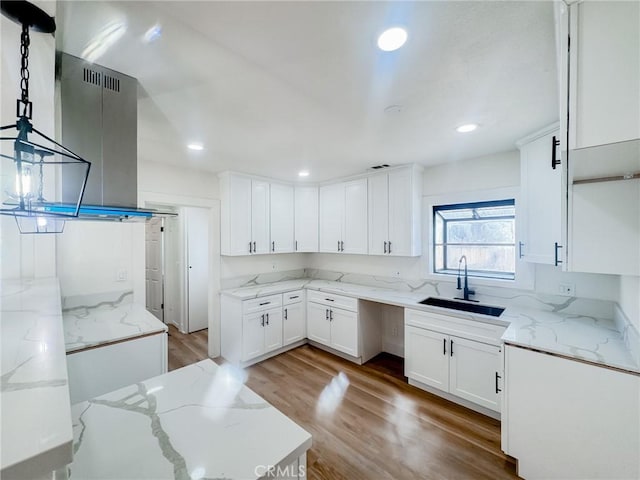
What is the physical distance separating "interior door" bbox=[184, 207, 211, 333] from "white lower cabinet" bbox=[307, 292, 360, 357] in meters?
1.97

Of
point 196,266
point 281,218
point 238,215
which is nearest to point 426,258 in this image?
point 281,218

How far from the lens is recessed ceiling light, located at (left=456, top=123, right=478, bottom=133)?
2135 mm

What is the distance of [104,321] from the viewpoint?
2104 mm

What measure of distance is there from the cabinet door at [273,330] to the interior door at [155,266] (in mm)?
2627

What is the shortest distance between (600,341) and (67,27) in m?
3.42

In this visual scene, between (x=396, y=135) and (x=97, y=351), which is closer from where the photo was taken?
(x=97, y=351)

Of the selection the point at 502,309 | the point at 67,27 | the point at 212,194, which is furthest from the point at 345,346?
the point at 67,27

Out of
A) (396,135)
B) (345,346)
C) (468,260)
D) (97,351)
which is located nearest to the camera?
(97,351)

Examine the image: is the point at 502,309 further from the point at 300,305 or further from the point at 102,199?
the point at 102,199

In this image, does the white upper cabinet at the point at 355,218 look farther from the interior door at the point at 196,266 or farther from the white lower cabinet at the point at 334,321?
the interior door at the point at 196,266

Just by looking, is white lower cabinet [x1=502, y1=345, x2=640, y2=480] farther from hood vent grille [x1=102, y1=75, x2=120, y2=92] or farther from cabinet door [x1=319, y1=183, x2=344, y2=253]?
hood vent grille [x1=102, y1=75, x2=120, y2=92]

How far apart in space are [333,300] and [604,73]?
10.4ft

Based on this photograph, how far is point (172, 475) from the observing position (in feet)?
2.43

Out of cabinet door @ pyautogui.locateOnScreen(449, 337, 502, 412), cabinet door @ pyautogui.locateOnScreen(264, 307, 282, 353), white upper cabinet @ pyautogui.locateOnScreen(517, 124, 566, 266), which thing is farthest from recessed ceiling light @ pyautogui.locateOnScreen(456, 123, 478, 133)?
cabinet door @ pyautogui.locateOnScreen(264, 307, 282, 353)
